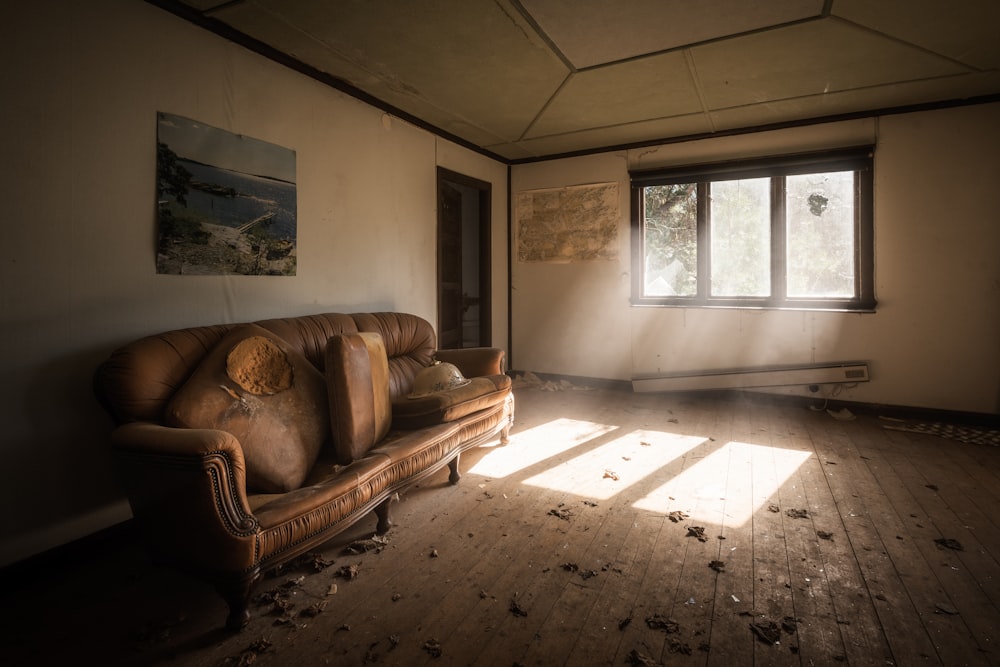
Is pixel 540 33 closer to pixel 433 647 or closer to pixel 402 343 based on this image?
pixel 402 343

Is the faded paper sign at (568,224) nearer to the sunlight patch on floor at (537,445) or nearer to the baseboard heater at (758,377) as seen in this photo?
the baseboard heater at (758,377)

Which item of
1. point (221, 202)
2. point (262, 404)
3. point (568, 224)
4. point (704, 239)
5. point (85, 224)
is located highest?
point (568, 224)

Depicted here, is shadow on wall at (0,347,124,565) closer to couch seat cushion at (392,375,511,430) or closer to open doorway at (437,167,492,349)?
couch seat cushion at (392,375,511,430)

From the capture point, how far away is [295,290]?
3.31m

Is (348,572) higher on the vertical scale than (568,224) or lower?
lower

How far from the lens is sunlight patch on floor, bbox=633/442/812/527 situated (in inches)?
102

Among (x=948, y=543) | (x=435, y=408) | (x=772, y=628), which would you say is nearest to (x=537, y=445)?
(x=435, y=408)

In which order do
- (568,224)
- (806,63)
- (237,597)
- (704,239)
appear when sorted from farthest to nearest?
1. (568,224)
2. (704,239)
3. (806,63)
4. (237,597)

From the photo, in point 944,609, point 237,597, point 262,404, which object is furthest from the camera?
point 262,404

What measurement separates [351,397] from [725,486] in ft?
7.20

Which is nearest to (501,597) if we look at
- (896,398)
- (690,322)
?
(690,322)

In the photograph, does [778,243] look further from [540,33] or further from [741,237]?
[540,33]

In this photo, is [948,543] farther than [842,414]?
No

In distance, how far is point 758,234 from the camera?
191 inches
